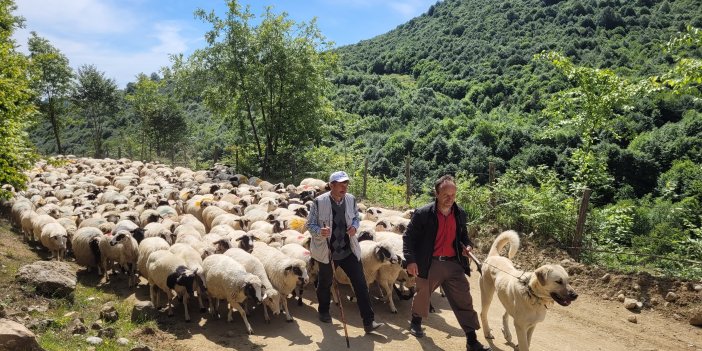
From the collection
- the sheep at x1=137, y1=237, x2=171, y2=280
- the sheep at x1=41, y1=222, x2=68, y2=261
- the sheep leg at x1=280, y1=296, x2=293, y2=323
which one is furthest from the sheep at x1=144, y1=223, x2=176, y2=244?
the sheep leg at x1=280, y1=296, x2=293, y2=323

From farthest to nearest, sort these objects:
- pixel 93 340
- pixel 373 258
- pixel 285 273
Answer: pixel 373 258 → pixel 285 273 → pixel 93 340

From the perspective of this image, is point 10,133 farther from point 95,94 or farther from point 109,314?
point 95,94

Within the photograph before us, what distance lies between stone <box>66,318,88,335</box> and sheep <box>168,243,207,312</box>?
1.59 m

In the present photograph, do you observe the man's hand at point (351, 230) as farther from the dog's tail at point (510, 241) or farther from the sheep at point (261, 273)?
the dog's tail at point (510, 241)

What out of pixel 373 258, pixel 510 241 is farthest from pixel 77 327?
pixel 510 241

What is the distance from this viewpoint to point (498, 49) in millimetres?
56406

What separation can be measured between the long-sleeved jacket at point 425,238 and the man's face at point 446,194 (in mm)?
131

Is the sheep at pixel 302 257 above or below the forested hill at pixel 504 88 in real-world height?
below

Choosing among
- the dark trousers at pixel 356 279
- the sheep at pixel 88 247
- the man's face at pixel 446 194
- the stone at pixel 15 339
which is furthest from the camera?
the sheep at pixel 88 247

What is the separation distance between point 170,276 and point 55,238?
461 centimetres

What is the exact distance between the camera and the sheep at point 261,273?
6.78m

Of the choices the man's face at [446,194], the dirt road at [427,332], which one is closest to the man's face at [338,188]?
the man's face at [446,194]

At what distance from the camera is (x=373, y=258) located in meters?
7.30

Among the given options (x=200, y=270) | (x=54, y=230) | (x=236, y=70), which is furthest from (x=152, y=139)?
(x=200, y=270)
